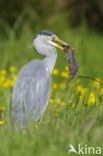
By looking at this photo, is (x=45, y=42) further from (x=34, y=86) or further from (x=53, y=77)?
(x=53, y=77)

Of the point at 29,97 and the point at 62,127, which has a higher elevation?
the point at 29,97

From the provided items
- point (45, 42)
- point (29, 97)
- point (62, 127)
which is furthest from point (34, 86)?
point (62, 127)

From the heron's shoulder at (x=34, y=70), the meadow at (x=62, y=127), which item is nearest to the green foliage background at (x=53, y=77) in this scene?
the meadow at (x=62, y=127)

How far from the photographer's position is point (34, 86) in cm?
383

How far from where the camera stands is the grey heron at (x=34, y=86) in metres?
3.71

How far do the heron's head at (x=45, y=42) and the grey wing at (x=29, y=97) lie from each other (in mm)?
271

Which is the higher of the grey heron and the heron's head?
the heron's head

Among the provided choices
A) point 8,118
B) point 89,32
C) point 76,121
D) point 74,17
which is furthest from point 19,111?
point 74,17

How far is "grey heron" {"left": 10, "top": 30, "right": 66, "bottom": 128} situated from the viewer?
371 centimetres

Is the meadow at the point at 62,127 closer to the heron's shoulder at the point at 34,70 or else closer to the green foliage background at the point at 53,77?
the green foliage background at the point at 53,77

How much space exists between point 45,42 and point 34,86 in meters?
0.52

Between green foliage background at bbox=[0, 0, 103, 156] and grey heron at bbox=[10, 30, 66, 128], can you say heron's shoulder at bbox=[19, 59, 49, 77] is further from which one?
green foliage background at bbox=[0, 0, 103, 156]

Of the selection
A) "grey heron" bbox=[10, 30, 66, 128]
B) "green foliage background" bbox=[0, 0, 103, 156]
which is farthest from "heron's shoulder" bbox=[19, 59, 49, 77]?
"green foliage background" bbox=[0, 0, 103, 156]

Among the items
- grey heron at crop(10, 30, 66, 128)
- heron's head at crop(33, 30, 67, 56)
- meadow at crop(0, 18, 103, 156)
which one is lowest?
meadow at crop(0, 18, 103, 156)
